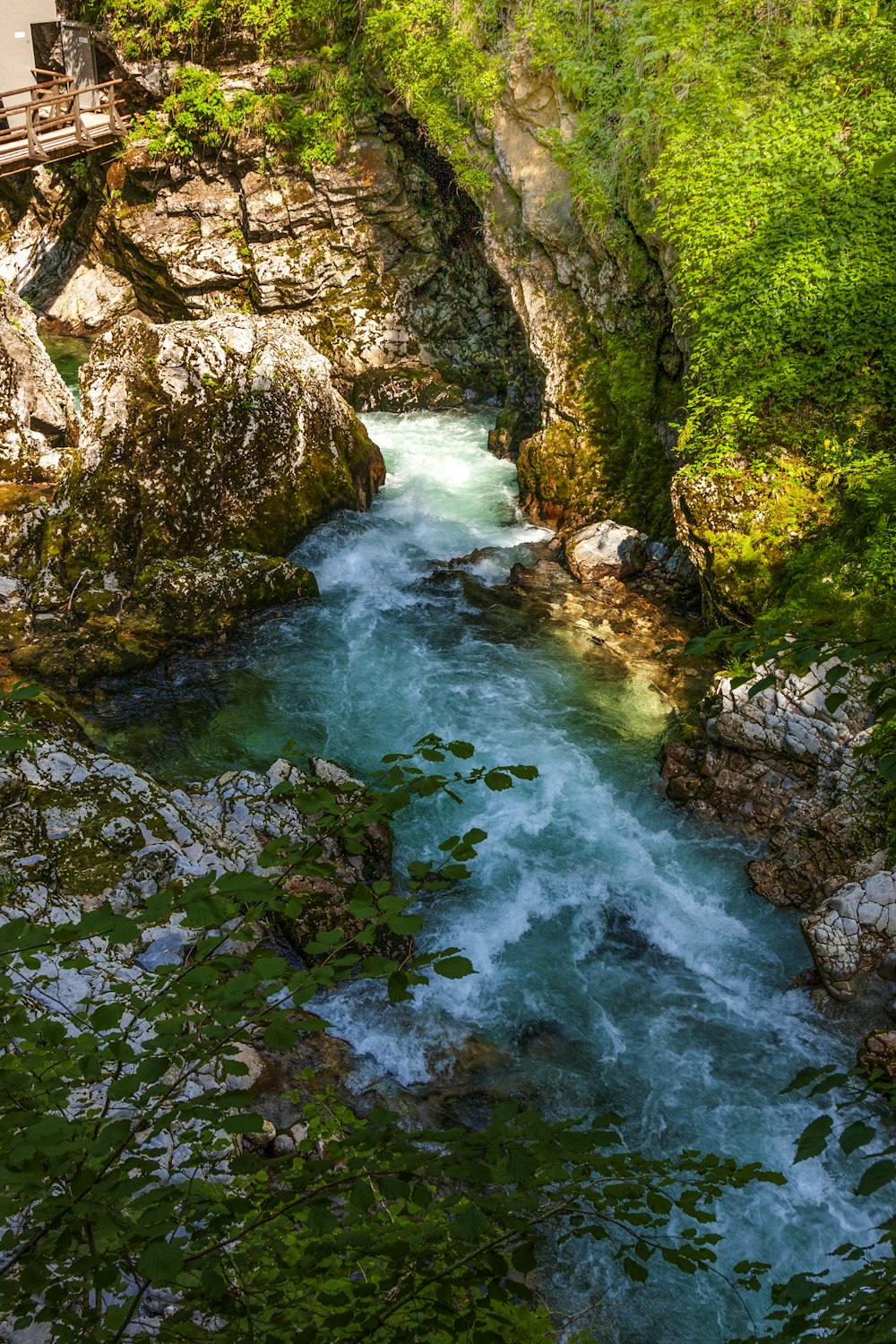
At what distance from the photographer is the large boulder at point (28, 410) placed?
34.9 ft

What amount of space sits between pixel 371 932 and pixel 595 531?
34.1 feet

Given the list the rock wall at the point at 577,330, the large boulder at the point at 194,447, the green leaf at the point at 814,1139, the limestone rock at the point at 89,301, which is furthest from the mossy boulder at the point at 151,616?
the limestone rock at the point at 89,301

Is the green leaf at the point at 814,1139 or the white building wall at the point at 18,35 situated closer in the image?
the green leaf at the point at 814,1139

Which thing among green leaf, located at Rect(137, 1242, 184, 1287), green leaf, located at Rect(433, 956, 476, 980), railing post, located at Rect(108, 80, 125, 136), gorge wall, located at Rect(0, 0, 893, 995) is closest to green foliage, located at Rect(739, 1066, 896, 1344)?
green leaf, located at Rect(433, 956, 476, 980)

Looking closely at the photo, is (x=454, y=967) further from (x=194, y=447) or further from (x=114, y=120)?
(x=114, y=120)

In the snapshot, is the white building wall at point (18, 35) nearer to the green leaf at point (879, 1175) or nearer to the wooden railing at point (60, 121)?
the wooden railing at point (60, 121)

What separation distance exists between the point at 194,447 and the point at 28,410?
2255 mm

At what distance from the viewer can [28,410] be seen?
429 inches

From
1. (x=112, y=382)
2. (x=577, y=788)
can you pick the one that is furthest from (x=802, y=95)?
(x=112, y=382)

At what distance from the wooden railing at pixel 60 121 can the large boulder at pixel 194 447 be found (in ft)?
27.4

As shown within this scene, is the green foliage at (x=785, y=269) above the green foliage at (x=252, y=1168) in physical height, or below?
above

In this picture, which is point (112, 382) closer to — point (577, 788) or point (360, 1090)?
point (577, 788)

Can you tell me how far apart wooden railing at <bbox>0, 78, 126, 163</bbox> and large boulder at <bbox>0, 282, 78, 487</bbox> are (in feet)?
24.6

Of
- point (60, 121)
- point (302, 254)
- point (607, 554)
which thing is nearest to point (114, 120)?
point (60, 121)
